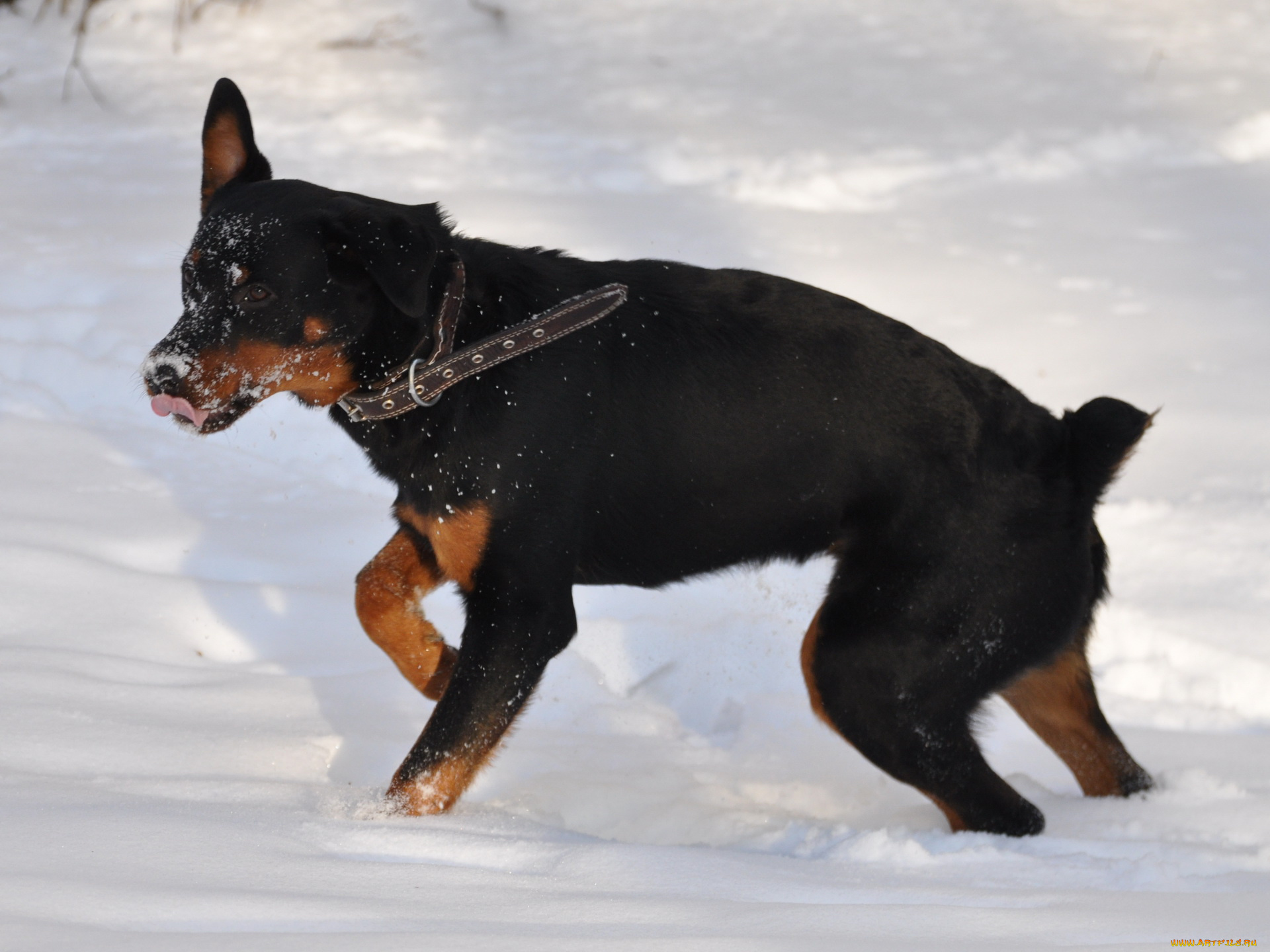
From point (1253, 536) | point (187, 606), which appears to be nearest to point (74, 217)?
point (187, 606)

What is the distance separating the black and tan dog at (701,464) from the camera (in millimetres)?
3066

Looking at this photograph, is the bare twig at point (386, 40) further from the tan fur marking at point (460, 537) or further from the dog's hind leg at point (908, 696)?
the dog's hind leg at point (908, 696)

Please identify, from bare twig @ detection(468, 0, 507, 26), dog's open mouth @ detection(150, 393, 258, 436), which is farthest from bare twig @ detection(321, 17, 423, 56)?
dog's open mouth @ detection(150, 393, 258, 436)

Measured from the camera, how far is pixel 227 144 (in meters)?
3.28

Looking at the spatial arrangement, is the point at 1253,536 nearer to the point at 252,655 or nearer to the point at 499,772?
the point at 499,772

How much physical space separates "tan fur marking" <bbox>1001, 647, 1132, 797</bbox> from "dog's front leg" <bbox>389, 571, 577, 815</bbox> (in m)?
1.32

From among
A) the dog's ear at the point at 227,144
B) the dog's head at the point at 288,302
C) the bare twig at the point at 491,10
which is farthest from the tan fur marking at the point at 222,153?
the bare twig at the point at 491,10

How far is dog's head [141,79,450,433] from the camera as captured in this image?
2.86m

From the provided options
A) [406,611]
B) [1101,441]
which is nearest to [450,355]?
[406,611]

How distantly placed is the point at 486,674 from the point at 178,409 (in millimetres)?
940

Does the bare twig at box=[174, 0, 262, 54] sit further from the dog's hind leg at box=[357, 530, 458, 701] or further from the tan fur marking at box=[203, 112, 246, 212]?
the dog's hind leg at box=[357, 530, 458, 701]

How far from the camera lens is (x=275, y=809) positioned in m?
2.83

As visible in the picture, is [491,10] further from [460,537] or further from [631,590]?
[460,537]

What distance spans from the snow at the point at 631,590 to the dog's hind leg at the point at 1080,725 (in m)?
0.16
